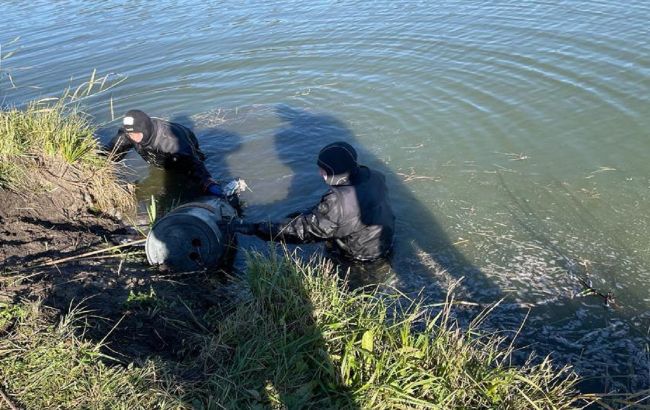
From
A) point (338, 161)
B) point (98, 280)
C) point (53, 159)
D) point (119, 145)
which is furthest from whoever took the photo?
point (119, 145)

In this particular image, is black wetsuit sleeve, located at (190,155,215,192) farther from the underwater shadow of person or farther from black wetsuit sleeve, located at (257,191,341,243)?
black wetsuit sleeve, located at (257,191,341,243)

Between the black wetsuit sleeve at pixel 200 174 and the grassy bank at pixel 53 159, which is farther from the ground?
the grassy bank at pixel 53 159

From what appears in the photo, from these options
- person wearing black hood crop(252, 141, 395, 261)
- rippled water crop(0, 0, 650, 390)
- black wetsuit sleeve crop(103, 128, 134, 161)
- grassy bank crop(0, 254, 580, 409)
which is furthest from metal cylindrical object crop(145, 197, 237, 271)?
black wetsuit sleeve crop(103, 128, 134, 161)

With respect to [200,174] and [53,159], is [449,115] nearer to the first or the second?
[200,174]

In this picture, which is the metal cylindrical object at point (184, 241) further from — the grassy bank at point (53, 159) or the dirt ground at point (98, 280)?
the grassy bank at point (53, 159)

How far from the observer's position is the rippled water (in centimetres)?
574

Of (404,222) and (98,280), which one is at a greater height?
(98,280)

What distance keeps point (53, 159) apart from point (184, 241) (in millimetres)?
2584

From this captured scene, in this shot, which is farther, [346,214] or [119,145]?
[119,145]

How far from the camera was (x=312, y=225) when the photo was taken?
5742 mm

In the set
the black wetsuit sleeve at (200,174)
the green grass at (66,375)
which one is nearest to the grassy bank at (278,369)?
the green grass at (66,375)

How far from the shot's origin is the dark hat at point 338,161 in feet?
17.9

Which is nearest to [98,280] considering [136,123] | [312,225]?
[312,225]

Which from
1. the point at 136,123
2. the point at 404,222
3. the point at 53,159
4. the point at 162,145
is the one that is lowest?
the point at 404,222
